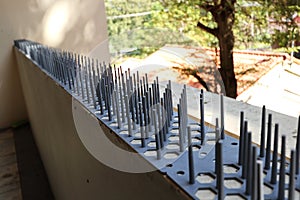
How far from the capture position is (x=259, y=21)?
5.22 meters

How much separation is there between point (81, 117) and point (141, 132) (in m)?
0.40

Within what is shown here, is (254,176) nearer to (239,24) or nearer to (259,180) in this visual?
(259,180)

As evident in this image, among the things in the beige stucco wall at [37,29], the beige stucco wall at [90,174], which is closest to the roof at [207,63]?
the beige stucco wall at [37,29]

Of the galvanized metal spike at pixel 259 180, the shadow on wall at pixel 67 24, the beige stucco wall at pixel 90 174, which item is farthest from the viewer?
the shadow on wall at pixel 67 24

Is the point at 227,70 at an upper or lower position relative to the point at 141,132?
lower

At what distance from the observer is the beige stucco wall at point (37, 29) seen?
354cm

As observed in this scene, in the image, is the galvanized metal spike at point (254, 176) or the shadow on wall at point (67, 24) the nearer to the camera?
the galvanized metal spike at point (254, 176)

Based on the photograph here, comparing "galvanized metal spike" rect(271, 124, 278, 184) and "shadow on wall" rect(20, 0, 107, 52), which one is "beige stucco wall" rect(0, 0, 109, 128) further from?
"galvanized metal spike" rect(271, 124, 278, 184)

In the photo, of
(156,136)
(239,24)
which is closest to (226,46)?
(239,24)

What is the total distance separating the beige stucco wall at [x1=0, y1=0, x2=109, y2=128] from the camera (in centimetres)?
354

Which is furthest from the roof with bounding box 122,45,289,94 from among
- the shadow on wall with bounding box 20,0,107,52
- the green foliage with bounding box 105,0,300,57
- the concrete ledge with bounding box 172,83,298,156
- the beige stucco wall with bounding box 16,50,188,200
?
the concrete ledge with bounding box 172,83,298,156

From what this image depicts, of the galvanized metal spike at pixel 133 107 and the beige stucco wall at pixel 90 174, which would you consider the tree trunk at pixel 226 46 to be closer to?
the beige stucco wall at pixel 90 174

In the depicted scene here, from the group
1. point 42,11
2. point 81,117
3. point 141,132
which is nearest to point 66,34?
point 42,11

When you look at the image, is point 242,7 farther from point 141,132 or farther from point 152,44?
point 141,132
